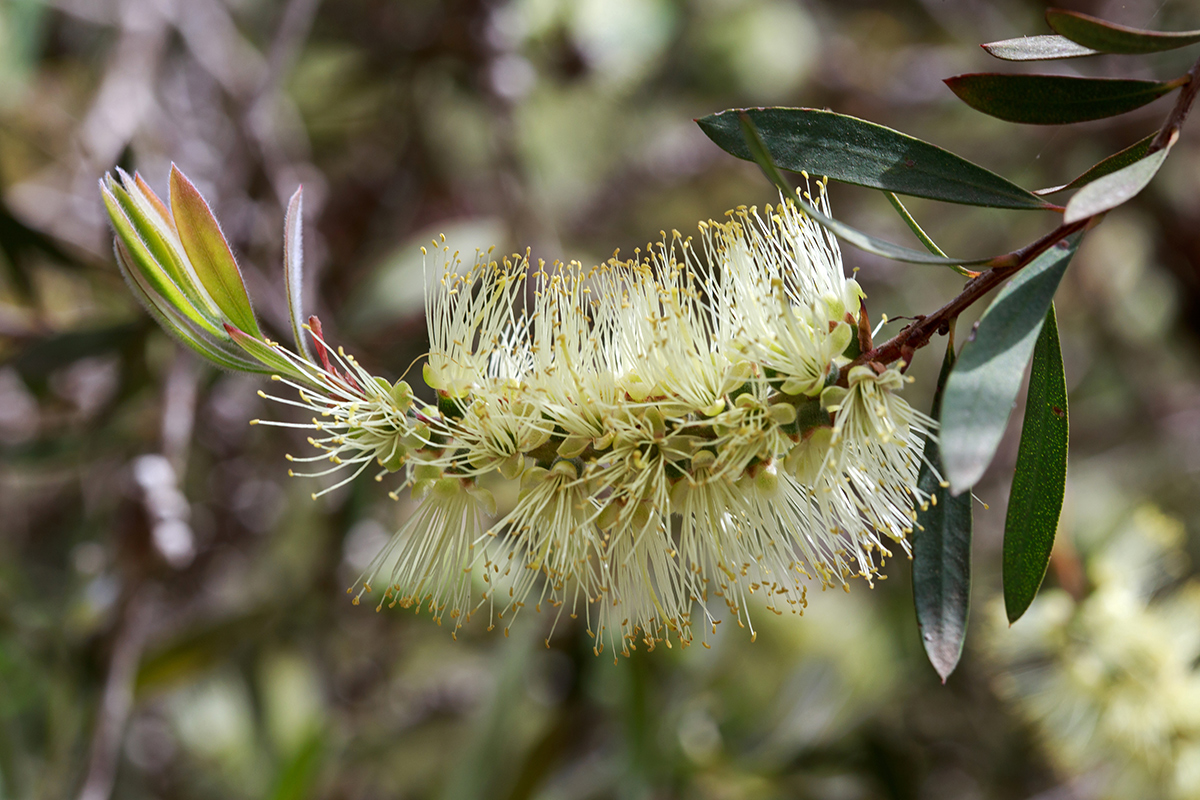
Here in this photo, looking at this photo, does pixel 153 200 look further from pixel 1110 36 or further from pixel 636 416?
pixel 1110 36

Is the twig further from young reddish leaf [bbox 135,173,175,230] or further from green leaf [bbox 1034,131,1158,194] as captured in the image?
young reddish leaf [bbox 135,173,175,230]

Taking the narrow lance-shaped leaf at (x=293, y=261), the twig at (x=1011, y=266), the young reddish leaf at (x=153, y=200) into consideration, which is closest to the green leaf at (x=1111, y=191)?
the twig at (x=1011, y=266)

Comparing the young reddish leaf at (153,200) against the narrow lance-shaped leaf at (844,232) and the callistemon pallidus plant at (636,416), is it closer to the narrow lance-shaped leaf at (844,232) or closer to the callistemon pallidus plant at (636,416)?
the callistemon pallidus plant at (636,416)

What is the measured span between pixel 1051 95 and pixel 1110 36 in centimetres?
6

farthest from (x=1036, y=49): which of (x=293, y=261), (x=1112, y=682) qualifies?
(x=1112, y=682)

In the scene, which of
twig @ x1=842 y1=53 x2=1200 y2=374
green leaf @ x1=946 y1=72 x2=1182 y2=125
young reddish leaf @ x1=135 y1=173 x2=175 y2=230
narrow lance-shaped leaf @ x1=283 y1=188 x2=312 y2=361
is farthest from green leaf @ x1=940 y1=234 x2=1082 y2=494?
young reddish leaf @ x1=135 y1=173 x2=175 y2=230

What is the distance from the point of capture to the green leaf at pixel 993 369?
0.54 meters

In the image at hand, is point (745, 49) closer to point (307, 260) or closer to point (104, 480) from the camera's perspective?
point (307, 260)

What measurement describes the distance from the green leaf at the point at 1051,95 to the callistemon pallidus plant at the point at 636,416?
0.49 ft

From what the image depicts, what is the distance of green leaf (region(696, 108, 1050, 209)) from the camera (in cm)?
70

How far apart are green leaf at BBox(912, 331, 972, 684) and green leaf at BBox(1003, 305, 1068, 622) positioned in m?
0.03

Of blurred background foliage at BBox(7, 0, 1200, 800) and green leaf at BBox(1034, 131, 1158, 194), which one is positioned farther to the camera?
blurred background foliage at BBox(7, 0, 1200, 800)

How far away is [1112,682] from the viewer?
1.47 m

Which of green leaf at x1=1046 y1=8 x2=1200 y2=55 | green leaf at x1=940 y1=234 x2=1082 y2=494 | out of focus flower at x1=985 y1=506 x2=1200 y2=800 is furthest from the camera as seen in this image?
out of focus flower at x1=985 y1=506 x2=1200 y2=800
